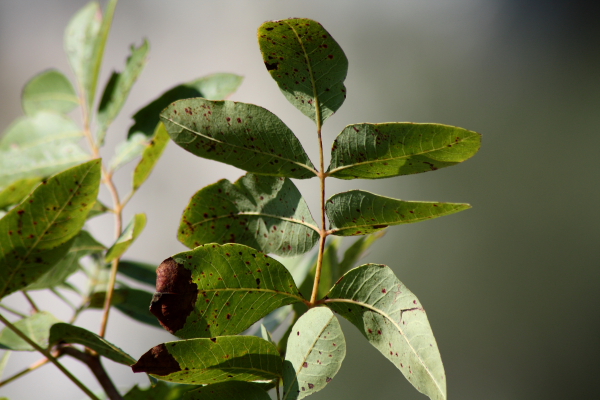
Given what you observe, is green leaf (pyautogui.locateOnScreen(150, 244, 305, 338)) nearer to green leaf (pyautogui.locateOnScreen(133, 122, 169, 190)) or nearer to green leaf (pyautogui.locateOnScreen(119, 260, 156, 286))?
green leaf (pyautogui.locateOnScreen(133, 122, 169, 190))

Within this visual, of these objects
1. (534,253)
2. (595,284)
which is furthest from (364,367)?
(595,284)

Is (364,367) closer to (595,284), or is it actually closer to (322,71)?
(595,284)

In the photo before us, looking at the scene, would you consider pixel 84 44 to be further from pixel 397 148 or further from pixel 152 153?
pixel 397 148

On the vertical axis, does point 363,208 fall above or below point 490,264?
above

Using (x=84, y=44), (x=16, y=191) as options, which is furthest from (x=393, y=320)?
(x=84, y=44)

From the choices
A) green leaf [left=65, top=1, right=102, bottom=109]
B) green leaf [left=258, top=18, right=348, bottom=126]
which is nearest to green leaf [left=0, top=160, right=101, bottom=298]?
green leaf [left=258, top=18, right=348, bottom=126]

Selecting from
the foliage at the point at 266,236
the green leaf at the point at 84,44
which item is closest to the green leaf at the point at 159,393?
the foliage at the point at 266,236

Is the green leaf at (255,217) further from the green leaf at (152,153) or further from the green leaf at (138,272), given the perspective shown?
the green leaf at (138,272)
